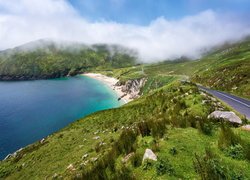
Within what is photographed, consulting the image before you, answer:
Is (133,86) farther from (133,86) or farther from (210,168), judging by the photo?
(210,168)

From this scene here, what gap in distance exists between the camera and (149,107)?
44.7 metres

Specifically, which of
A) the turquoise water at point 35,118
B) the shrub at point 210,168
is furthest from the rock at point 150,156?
the turquoise water at point 35,118

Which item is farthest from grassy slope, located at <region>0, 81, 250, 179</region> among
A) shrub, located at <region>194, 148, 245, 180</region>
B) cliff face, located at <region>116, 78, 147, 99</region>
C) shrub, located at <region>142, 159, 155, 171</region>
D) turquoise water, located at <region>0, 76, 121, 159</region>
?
cliff face, located at <region>116, 78, 147, 99</region>

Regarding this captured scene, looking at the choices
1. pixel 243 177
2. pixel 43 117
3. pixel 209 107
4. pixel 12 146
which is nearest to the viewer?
pixel 243 177

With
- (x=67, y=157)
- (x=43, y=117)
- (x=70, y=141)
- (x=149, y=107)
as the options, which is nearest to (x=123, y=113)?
(x=149, y=107)

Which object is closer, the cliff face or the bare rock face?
the cliff face

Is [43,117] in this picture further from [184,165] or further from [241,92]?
[184,165]

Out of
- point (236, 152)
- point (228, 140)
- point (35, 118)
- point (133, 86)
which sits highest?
point (228, 140)

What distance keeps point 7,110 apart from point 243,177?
4769 inches

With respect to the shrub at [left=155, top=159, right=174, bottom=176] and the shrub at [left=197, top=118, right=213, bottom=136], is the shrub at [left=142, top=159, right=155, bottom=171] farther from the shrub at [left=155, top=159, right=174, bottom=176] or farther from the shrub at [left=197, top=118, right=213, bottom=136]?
the shrub at [left=197, top=118, right=213, bottom=136]

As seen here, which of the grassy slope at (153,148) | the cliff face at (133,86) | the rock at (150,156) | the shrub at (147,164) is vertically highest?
the rock at (150,156)

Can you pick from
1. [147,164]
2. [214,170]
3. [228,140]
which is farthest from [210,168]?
[228,140]

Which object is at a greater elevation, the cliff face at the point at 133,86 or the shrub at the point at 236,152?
the shrub at the point at 236,152

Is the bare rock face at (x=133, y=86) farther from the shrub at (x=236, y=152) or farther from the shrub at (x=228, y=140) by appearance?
the shrub at (x=236, y=152)
